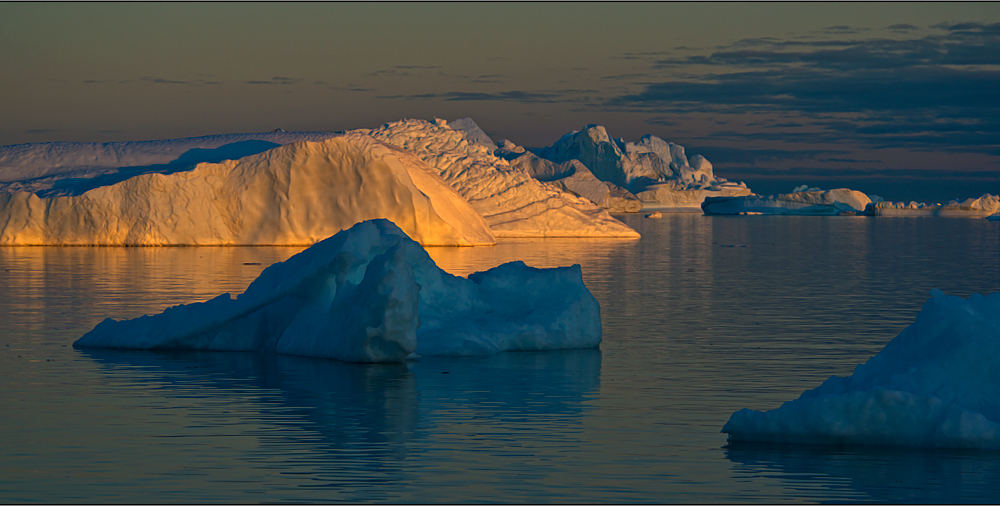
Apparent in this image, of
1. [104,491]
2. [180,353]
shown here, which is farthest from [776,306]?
[104,491]

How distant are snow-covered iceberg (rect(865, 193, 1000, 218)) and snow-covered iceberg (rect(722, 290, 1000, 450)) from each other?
16310 cm

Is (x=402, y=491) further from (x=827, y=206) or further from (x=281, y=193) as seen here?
(x=827, y=206)

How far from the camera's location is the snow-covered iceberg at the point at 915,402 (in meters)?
9.07

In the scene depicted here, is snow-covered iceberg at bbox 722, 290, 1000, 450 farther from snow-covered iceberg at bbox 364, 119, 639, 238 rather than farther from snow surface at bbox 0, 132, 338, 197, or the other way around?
snow-covered iceberg at bbox 364, 119, 639, 238

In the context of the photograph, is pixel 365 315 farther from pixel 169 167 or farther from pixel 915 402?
pixel 169 167

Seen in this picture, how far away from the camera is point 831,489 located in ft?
25.9

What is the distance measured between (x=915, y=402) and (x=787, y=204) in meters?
178

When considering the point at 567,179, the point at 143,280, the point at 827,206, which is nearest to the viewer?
the point at 143,280

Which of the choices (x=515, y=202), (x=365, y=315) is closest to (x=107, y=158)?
(x=515, y=202)

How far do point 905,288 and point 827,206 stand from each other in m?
152

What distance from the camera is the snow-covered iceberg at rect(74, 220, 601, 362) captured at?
1473cm

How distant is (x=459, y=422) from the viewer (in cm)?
1056

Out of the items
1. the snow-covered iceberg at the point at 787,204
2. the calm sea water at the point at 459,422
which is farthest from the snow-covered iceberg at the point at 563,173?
the calm sea water at the point at 459,422

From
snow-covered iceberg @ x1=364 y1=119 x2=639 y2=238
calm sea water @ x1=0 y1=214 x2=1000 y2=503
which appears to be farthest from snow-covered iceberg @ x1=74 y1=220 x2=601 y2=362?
snow-covered iceberg @ x1=364 y1=119 x2=639 y2=238
